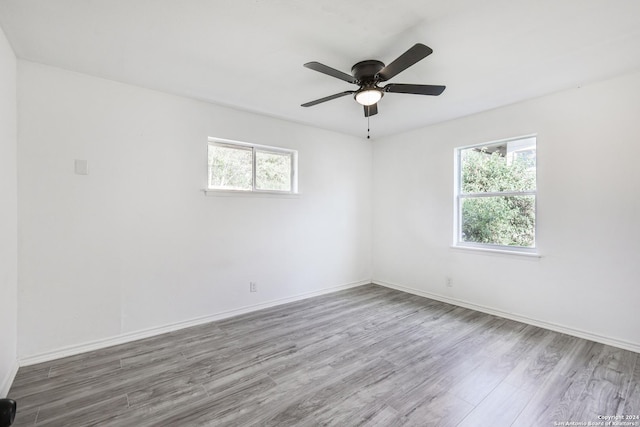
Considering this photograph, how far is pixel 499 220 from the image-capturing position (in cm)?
356

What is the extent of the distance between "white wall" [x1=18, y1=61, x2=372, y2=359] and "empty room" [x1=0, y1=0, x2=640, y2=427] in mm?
19

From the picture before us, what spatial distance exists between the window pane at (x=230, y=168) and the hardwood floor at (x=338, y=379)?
5.44 feet

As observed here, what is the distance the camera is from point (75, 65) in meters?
2.44

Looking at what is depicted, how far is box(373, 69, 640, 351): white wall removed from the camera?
264cm

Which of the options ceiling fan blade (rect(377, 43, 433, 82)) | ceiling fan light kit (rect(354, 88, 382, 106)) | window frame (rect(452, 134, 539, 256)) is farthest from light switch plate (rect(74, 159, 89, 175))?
window frame (rect(452, 134, 539, 256))

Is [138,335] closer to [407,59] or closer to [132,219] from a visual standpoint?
[132,219]

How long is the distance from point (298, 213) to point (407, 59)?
2.61 metres

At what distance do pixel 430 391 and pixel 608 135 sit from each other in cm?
292

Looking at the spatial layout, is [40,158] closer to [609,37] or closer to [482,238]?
[609,37]

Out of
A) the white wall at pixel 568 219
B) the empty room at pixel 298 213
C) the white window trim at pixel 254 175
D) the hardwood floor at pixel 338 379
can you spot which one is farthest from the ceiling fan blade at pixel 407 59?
the hardwood floor at pixel 338 379

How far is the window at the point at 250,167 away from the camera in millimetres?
3441

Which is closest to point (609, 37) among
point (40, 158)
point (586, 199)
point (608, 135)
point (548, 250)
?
point (608, 135)

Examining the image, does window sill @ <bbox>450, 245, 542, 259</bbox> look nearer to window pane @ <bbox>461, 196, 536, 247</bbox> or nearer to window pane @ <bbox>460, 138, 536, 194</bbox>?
window pane @ <bbox>461, 196, 536, 247</bbox>

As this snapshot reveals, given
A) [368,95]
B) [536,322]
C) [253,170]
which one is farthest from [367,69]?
[536,322]
